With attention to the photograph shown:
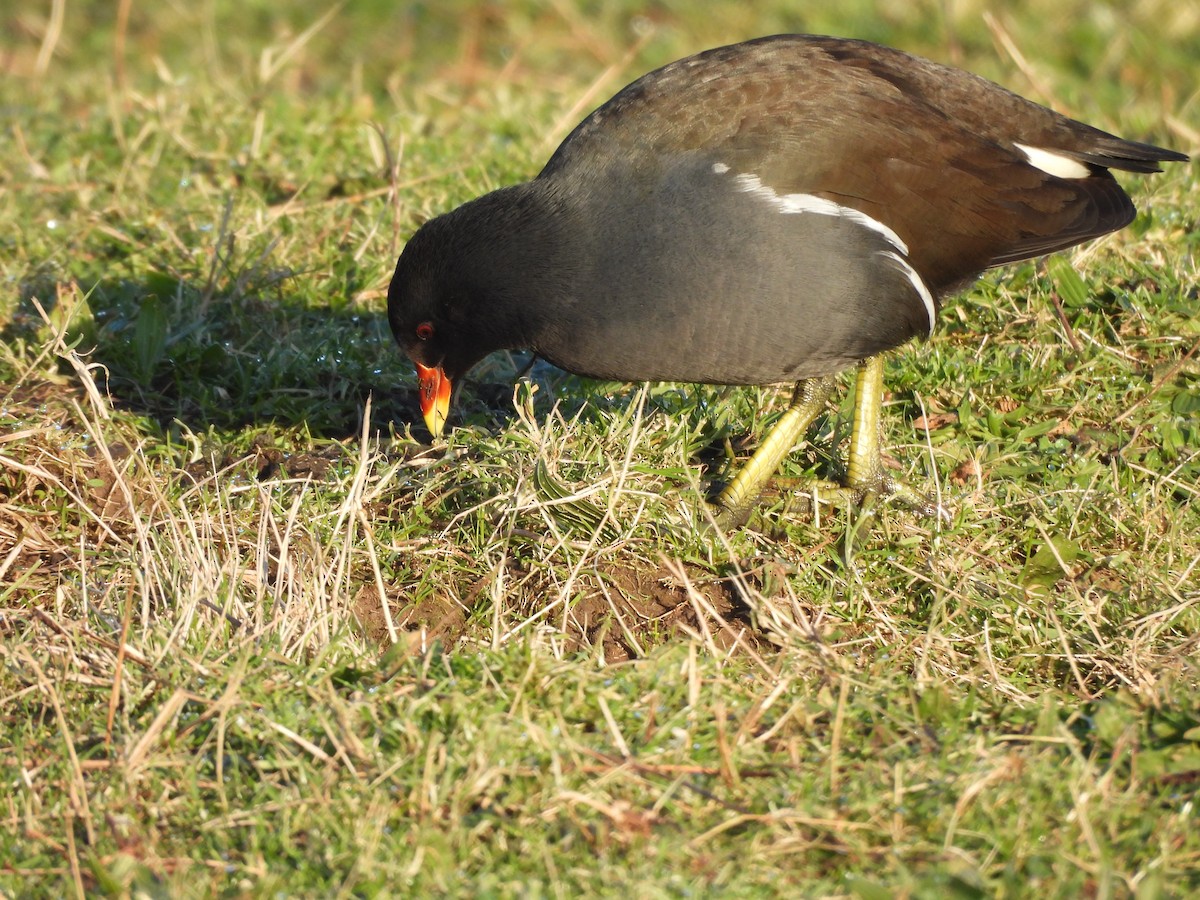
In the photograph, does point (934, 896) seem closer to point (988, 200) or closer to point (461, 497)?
point (461, 497)

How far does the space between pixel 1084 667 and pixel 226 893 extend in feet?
6.24

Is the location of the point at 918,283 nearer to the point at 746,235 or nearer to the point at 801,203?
the point at 801,203

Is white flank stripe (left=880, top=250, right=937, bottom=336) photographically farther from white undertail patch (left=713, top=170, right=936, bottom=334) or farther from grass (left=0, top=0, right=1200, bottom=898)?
grass (left=0, top=0, right=1200, bottom=898)

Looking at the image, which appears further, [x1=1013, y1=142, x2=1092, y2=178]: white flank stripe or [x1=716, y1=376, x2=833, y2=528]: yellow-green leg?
[x1=1013, y1=142, x2=1092, y2=178]: white flank stripe

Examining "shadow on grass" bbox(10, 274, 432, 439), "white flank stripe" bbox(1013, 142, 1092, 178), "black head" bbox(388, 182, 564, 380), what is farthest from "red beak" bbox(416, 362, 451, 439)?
"white flank stripe" bbox(1013, 142, 1092, 178)

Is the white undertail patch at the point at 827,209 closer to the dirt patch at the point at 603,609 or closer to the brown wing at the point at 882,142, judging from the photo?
the brown wing at the point at 882,142

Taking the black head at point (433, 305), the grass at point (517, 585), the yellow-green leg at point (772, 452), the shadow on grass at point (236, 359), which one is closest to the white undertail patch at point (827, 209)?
the yellow-green leg at point (772, 452)

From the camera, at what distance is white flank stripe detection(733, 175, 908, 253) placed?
10.3ft

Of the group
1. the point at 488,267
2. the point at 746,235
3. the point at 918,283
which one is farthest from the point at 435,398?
the point at 918,283

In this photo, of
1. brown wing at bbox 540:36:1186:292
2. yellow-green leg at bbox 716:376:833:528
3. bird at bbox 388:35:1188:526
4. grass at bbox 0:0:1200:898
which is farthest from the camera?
yellow-green leg at bbox 716:376:833:528

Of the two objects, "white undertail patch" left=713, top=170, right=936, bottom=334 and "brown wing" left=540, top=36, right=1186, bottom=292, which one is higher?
"brown wing" left=540, top=36, right=1186, bottom=292

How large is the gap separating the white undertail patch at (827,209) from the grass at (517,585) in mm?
525

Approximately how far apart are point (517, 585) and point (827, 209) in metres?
1.16

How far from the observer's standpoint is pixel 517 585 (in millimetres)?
3123
